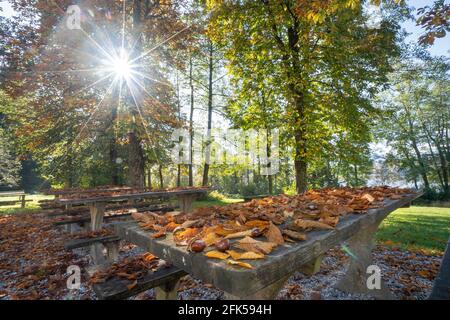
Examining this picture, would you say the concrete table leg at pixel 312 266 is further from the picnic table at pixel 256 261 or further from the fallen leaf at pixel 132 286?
the fallen leaf at pixel 132 286

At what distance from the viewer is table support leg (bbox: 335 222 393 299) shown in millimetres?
3154

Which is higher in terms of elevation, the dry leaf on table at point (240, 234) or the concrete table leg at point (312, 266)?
the dry leaf on table at point (240, 234)

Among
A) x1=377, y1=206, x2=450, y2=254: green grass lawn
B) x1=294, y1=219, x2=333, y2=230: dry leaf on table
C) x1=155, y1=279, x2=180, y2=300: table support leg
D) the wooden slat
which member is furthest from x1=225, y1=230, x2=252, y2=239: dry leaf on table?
x1=377, y1=206, x2=450, y2=254: green grass lawn

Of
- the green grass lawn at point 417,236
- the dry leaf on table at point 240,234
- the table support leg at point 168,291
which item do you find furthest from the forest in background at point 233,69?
the table support leg at point 168,291

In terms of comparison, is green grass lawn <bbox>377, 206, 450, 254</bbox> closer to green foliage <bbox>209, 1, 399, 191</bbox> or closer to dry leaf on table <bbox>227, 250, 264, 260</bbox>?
green foliage <bbox>209, 1, 399, 191</bbox>

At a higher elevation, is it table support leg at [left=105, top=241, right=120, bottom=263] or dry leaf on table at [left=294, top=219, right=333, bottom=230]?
dry leaf on table at [left=294, top=219, right=333, bottom=230]

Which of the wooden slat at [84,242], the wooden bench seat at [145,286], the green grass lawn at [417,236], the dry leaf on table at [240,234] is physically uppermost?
the dry leaf on table at [240,234]

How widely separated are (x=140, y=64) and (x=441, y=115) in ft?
94.3

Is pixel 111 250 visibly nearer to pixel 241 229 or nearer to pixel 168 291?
pixel 168 291

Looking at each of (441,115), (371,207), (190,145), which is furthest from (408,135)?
(371,207)

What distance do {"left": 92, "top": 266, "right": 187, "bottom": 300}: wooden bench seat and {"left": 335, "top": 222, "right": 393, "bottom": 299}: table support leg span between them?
8.19 feet

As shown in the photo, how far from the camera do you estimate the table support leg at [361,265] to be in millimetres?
3154

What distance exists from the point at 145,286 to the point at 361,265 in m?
2.94

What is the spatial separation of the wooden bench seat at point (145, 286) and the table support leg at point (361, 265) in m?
2.50
